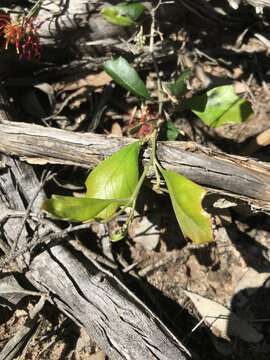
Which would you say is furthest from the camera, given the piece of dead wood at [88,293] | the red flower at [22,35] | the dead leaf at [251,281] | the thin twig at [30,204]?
the dead leaf at [251,281]

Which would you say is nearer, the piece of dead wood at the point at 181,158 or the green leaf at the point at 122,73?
the piece of dead wood at the point at 181,158

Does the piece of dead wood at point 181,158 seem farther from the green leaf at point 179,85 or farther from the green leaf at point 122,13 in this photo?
the green leaf at point 122,13

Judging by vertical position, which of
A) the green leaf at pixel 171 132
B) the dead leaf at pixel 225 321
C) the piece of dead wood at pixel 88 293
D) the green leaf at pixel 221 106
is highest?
the green leaf at pixel 221 106

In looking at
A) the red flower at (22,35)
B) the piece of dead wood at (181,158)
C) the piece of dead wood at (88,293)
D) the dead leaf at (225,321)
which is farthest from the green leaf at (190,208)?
the red flower at (22,35)

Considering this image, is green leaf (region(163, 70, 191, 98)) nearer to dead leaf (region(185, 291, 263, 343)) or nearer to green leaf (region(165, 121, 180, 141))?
green leaf (region(165, 121, 180, 141))

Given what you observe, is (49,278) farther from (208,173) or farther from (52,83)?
(52,83)

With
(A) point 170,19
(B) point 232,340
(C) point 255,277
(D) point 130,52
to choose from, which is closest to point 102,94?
(D) point 130,52
